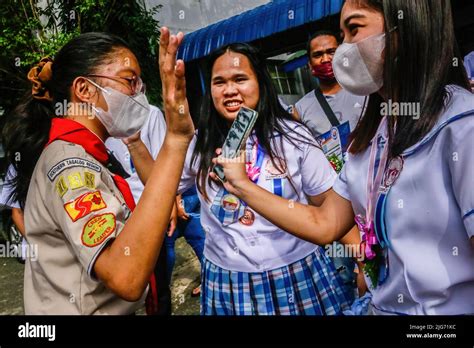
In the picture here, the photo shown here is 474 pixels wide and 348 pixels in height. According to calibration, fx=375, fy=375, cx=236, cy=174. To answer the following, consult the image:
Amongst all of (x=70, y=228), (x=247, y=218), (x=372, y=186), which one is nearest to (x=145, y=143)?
(x=247, y=218)

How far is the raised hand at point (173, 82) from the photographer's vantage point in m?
0.66

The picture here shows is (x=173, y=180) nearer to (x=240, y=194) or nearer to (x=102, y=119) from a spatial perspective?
(x=240, y=194)

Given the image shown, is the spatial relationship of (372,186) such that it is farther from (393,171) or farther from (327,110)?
(327,110)

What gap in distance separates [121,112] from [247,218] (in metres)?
0.46

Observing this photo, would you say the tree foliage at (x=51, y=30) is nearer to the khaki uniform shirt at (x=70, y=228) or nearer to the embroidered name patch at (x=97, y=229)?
the khaki uniform shirt at (x=70, y=228)

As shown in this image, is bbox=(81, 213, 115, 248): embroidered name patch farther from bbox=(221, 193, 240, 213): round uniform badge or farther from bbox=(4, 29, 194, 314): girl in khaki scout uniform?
bbox=(221, 193, 240, 213): round uniform badge

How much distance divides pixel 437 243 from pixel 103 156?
2.37 feet

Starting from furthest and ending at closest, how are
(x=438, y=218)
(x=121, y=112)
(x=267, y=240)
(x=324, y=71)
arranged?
(x=324, y=71) < (x=267, y=240) < (x=121, y=112) < (x=438, y=218)

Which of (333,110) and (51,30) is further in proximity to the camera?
(333,110)

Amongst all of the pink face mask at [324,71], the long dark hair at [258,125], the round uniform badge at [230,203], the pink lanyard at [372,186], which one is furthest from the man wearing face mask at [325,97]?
the pink lanyard at [372,186]

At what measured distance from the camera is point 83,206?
0.70 metres

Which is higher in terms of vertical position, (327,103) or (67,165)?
(327,103)

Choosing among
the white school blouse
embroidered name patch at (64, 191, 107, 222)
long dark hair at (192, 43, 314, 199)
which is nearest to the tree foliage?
long dark hair at (192, 43, 314, 199)

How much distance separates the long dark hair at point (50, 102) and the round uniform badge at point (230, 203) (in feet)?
1.64
